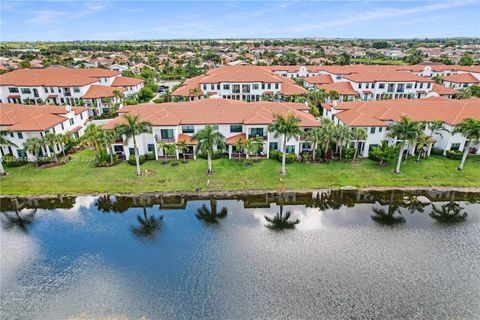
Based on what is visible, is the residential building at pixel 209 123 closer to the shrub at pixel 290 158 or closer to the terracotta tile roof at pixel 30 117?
the shrub at pixel 290 158

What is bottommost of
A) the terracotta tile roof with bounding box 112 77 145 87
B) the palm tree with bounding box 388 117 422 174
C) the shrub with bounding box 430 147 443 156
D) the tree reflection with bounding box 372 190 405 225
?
the tree reflection with bounding box 372 190 405 225

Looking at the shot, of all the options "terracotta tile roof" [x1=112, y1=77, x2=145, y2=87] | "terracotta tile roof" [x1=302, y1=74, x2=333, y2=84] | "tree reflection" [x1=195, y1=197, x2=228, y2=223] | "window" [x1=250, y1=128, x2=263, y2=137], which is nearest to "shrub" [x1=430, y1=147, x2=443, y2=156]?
"window" [x1=250, y1=128, x2=263, y2=137]

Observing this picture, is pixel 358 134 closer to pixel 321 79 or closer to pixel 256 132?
pixel 256 132

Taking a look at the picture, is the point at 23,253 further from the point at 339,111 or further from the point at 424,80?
the point at 424,80

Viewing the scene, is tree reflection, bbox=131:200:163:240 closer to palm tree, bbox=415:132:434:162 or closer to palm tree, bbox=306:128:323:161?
palm tree, bbox=306:128:323:161

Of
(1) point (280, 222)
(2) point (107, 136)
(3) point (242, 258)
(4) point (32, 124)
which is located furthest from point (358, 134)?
(4) point (32, 124)

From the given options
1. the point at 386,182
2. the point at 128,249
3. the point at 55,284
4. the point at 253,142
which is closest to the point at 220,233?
the point at 128,249

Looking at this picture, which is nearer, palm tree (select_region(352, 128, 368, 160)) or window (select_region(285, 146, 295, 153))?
palm tree (select_region(352, 128, 368, 160))
